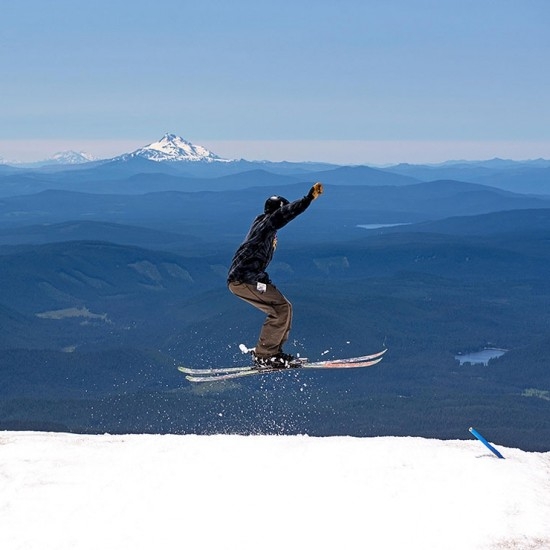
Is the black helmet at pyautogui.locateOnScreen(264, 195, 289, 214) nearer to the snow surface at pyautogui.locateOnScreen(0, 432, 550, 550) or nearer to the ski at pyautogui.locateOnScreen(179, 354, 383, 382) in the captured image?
the ski at pyautogui.locateOnScreen(179, 354, 383, 382)

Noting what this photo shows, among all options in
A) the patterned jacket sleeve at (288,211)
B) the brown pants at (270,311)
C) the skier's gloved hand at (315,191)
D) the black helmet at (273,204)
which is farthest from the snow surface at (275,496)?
the black helmet at (273,204)

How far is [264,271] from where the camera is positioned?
17812mm

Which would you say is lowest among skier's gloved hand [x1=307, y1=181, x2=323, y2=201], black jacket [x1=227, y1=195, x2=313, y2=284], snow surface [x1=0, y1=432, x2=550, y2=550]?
snow surface [x1=0, y1=432, x2=550, y2=550]

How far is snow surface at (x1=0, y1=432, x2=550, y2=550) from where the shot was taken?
11.3 m

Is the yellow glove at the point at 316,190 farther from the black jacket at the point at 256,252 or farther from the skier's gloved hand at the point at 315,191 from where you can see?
the black jacket at the point at 256,252

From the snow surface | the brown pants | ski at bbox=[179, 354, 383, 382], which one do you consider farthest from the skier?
the snow surface

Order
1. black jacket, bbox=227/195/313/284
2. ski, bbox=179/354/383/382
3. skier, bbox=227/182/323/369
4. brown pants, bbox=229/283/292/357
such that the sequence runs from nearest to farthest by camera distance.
Answer: skier, bbox=227/182/323/369 < black jacket, bbox=227/195/313/284 < brown pants, bbox=229/283/292/357 < ski, bbox=179/354/383/382

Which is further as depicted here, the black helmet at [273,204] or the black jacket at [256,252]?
the black jacket at [256,252]

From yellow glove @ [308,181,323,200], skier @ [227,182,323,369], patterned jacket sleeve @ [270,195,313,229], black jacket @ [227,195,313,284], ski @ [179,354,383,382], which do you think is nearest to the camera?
yellow glove @ [308,181,323,200]

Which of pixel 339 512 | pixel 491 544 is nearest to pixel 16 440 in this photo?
pixel 339 512

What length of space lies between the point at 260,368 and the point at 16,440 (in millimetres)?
5991

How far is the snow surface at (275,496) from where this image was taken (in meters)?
11.3

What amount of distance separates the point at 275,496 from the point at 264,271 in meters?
6.43

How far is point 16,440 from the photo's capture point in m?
16.6
